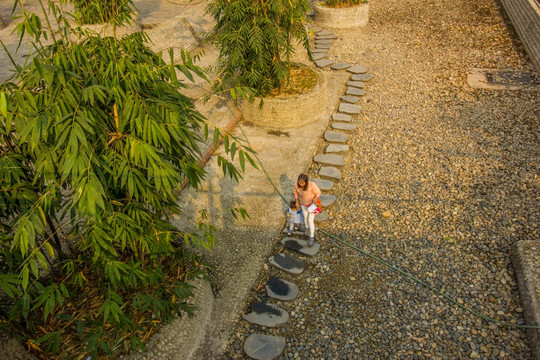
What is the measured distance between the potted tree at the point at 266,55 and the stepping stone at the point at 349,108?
0.45 meters

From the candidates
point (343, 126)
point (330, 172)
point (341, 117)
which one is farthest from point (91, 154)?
point (341, 117)

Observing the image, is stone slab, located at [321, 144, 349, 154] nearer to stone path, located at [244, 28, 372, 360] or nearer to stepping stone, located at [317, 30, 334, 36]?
stone path, located at [244, 28, 372, 360]

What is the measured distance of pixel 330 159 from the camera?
6.29 m

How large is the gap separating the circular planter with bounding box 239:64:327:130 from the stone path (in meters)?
0.45

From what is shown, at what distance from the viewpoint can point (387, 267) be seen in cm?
456

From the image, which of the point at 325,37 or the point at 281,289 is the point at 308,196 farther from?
the point at 325,37

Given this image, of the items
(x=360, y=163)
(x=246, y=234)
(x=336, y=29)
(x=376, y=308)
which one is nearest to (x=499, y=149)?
(x=360, y=163)

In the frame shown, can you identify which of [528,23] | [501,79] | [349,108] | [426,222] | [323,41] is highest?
[528,23]

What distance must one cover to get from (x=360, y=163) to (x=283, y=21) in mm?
2679

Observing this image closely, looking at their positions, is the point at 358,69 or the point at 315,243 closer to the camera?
the point at 315,243

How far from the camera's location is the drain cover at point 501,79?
25.8 feet

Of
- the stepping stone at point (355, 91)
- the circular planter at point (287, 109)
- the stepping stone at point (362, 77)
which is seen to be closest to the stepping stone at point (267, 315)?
the circular planter at point (287, 109)

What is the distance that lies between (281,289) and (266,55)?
390 cm

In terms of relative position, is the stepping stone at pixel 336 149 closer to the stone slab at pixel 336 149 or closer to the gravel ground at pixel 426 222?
the stone slab at pixel 336 149
